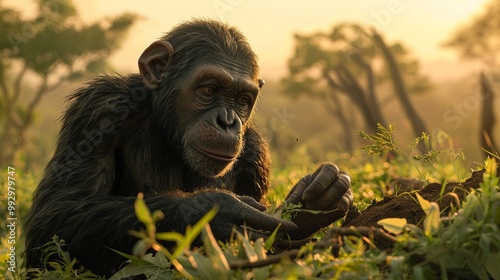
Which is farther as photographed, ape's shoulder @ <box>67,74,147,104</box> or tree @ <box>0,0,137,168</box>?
tree @ <box>0,0,137,168</box>

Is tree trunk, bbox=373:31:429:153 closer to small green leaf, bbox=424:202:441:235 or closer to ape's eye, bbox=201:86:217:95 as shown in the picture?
ape's eye, bbox=201:86:217:95

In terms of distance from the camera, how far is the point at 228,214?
3.44 meters

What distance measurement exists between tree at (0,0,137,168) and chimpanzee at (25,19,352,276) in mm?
34276

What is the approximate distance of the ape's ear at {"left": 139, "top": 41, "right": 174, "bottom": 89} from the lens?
4.95 meters

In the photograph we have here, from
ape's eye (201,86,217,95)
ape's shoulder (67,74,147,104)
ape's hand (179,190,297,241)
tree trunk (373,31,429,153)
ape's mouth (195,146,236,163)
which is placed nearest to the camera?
ape's hand (179,190,297,241)

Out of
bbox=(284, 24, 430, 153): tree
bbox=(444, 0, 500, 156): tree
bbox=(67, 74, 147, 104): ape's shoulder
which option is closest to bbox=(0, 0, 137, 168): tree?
bbox=(284, 24, 430, 153): tree

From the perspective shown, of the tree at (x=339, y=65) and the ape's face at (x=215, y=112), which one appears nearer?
the ape's face at (x=215, y=112)

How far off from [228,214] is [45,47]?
3949 cm

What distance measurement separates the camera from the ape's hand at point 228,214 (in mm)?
3309

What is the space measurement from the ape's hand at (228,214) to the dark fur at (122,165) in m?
0.07

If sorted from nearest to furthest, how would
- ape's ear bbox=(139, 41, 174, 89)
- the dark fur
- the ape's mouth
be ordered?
the dark fur < the ape's mouth < ape's ear bbox=(139, 41, 174, 89)

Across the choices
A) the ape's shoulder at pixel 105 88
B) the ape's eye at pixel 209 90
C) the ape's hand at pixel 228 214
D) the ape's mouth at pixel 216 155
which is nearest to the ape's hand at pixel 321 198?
the ape's hand at pixel 228 214

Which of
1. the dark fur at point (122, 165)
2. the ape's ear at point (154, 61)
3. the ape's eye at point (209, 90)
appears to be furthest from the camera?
the ape's ear at point (154, 61)

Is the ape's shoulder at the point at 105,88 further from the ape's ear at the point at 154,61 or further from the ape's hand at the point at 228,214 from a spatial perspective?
the ape's hand at the point at 228,214
